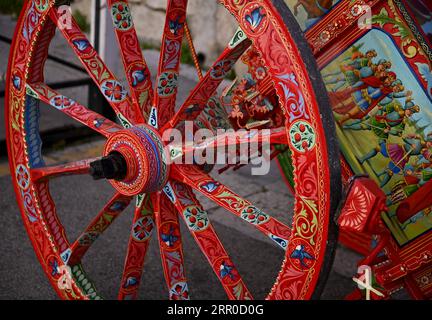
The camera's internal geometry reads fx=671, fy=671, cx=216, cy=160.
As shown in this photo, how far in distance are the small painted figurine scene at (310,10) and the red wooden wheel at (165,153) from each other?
0.23m

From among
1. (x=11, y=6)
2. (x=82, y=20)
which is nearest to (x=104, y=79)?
(x=11, y=6)

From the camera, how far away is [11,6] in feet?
13.8

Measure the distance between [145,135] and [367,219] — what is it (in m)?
0.61

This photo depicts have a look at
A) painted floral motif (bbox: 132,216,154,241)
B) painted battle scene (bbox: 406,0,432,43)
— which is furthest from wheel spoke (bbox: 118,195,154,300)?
painted battle scene (bbox: 406,0,432,43)

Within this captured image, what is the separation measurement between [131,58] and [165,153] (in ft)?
0.91

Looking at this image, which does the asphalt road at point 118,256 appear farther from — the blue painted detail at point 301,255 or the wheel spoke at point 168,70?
the blue painted detail at point 301,255

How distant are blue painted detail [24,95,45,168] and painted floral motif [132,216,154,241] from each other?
0.36 m

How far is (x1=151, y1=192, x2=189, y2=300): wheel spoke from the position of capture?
1.67 meters

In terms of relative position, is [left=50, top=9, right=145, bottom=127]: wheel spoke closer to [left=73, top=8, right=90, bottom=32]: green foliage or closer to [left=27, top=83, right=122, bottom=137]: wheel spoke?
[left=27, top=83, right=122, bottom=137]: wheel spoke

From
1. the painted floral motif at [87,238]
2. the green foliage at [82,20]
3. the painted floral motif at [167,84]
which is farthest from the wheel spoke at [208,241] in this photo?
the green foliage at [82,20]

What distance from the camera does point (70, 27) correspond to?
1716mm

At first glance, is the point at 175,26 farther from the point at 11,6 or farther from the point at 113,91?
the point at 11,6

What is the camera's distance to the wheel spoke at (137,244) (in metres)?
1.74
